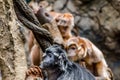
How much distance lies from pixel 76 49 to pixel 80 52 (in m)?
0.03

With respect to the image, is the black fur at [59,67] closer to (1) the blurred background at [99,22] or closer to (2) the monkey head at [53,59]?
(2) the monkey head at [53,59]

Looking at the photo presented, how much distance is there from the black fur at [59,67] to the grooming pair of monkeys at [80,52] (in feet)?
2.06

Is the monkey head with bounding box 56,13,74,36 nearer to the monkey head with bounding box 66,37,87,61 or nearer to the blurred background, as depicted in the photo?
the monkey head with bounding box 66,37,87,61

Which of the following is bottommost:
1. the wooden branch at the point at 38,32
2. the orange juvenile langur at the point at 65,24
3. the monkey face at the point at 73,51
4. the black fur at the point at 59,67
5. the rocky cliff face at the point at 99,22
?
the black fur at the point at 59,67

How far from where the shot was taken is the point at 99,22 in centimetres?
443

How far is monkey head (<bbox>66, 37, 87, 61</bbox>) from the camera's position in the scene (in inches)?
75.4

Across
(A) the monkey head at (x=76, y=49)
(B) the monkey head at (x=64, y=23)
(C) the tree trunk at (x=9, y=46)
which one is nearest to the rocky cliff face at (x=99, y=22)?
(B) the monkey head at (x=64, y=23)

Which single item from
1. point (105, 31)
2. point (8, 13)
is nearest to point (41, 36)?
point (8, 13)

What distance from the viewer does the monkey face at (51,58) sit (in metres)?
1.23

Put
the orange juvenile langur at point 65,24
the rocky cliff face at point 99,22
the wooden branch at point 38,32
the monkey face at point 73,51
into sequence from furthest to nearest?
the rocky cliff face at point 99,22 → the orange juvenile langur at point 65,24 → the monkey face at point 73,51 → the wooden branch at point 38,32

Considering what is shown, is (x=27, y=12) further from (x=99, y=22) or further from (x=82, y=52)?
(x=99, y=22)

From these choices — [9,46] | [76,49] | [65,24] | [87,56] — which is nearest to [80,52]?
[76,49]

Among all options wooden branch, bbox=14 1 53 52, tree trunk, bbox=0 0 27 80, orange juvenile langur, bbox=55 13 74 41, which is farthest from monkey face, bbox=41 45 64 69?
orange juvenile langur, bbox=55 13 74 41

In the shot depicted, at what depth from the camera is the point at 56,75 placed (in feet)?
4.04
